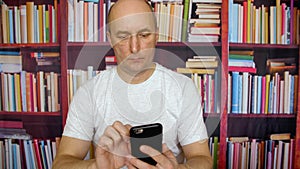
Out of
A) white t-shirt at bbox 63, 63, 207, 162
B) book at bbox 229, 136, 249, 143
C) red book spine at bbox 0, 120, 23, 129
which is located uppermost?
white t-shirt at bbox 63, 63, 207, 162

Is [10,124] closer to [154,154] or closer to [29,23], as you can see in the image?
[29,23]

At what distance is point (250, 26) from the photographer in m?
1.59

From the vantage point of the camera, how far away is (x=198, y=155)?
122cm

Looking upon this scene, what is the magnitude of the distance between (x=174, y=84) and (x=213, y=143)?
0.45m

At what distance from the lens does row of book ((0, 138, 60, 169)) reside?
5.46ft

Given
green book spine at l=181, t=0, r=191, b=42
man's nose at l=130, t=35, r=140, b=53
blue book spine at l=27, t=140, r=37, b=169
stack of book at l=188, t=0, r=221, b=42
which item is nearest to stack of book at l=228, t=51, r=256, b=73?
stack of book at l=188, t=0, r=221, b=42

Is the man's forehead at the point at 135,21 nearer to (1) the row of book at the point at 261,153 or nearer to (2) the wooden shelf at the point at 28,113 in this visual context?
(2) the wooden shelf at the point at 28,113

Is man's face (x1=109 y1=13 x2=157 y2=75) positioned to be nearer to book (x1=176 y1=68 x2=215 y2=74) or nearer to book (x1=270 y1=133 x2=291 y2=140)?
book (x1=176 y1=68 x2=215 y2=74)

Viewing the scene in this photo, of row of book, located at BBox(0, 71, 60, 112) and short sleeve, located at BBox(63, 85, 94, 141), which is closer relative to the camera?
short sleeve, located at BBox(63, 85, 94, 141)

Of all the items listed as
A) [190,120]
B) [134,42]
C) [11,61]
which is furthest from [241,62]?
[11,61]

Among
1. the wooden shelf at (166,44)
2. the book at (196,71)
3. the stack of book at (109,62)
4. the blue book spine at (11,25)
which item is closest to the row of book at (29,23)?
the blue book spine at (11,25)

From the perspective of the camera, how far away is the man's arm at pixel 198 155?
1141mm

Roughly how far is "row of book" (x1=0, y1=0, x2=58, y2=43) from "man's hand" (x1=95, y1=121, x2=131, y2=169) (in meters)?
0.77

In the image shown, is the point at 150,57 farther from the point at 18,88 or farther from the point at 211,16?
the point at 18,88
